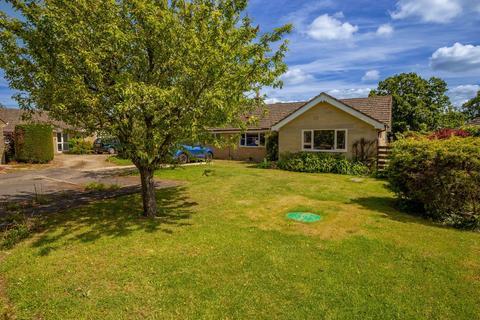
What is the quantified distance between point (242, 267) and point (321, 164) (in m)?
14.1

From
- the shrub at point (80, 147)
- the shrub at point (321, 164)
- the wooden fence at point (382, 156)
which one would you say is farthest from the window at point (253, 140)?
the shrub at point (80, 147)

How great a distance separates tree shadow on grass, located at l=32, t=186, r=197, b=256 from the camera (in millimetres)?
6559

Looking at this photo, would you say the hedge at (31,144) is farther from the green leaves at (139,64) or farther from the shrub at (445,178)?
the shrub at (445,178)

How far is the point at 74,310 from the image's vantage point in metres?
3.99

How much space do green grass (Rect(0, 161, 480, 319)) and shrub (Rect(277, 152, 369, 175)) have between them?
29.1ft

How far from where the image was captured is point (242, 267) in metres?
5.17

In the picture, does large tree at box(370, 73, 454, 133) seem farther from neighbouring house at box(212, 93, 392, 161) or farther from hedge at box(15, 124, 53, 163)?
hedge at box(15, 124, 53, 163)

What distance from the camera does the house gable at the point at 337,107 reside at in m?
17.3

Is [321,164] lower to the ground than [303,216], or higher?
higher

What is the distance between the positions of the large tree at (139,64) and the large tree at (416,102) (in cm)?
3434

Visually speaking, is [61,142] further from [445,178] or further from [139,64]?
[445,178]

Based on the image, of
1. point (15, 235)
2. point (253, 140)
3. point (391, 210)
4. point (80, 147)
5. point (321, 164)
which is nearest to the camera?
point (15, 235)

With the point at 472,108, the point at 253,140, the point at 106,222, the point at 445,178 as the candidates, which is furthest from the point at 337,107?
the point at 472,108

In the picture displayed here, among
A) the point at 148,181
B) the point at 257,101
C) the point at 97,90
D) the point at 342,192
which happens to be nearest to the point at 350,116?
the point at 342,192
